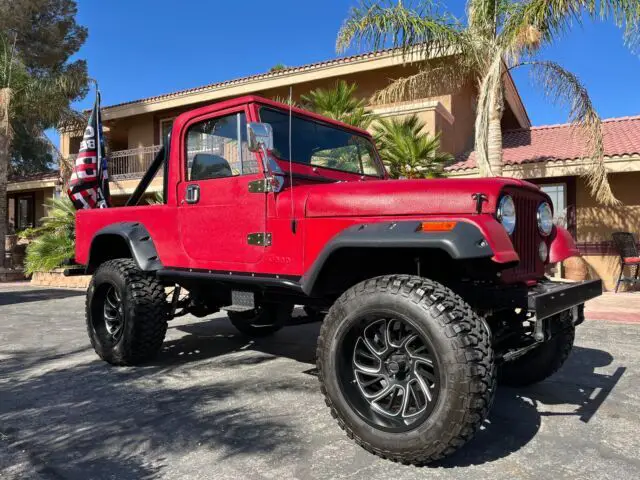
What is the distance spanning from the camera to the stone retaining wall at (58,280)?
12.8 m

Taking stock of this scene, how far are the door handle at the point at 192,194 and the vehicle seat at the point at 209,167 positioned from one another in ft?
0.30

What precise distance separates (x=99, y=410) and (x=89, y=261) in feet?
6.39

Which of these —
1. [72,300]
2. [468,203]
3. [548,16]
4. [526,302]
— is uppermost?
[548,16]

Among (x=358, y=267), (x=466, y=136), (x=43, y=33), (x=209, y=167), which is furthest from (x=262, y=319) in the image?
(x=43, y=33)

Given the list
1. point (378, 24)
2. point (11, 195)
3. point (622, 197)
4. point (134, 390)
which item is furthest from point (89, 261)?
point (11, 195)

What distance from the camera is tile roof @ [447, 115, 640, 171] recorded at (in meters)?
10.9

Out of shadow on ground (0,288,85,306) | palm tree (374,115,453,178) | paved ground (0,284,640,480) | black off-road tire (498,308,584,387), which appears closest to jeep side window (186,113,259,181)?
paved ground (0,284,640,480)

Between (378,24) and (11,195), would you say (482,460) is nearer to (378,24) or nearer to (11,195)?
(378,24)

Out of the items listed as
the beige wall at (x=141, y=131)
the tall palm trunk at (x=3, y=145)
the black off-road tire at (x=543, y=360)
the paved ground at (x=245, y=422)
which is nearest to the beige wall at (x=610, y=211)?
the paved ground at (x=245, y=422)

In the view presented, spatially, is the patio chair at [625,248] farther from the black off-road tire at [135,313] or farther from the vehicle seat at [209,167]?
the black off-road tire at [135,313]

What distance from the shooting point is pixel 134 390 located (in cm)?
380

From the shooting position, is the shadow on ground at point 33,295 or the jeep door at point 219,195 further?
the shadow on ground at point 33,295

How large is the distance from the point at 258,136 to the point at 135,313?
1998 millimetres

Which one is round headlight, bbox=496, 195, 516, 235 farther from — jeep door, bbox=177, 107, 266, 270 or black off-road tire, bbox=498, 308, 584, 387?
jeep door, bbox=177, 107, 266, 270
